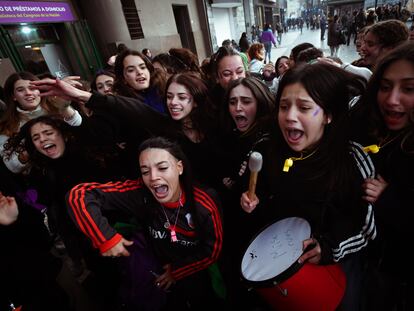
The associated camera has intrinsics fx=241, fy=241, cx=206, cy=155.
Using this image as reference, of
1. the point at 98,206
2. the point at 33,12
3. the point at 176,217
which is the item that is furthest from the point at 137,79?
the point at 33,12

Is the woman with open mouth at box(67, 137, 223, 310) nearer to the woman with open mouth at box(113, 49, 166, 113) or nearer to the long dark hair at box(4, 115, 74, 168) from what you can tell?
the long dark hair at box(4, 115, 74, 168)

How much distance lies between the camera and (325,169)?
156cm

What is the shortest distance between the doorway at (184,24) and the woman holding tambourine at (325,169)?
42.3 feet

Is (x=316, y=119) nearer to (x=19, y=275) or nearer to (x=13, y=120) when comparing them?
(x=19, y=275)

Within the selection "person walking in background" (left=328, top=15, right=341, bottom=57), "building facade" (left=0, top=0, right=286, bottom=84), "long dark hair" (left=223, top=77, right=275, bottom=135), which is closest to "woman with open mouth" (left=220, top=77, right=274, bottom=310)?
"long dark hair" (left=223, top=77, right=275, bottom=135)

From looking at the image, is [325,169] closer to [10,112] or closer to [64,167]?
[64,167]

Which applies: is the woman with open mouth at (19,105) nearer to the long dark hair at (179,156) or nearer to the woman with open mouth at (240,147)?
the long dark hair at (179,156)

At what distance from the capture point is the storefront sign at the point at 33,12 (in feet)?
18.5

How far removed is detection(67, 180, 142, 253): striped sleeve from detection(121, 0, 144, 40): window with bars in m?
9.11

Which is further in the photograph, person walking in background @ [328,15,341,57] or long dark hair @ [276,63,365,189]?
person walking in background @ [328,15,341,57]

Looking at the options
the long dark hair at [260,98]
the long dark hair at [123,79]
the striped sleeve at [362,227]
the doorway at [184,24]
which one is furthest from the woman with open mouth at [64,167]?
the doorway at [184,24]

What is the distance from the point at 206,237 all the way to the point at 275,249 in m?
0.56

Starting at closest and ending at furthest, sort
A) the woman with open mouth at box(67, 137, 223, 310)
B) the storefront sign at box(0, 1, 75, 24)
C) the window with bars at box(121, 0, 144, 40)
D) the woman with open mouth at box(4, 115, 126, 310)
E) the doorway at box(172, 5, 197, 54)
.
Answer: the woman with open mouth at box(67, 137, 223, 310), the woman with open mouth at box(4, 115, 126, 310), the storefront sign at box(0, 1, 75, 24), the window with bars at box(121, 0, 144, 40), the doorway at box(172, 5, 197, 54)

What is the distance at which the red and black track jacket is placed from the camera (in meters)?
1.85
